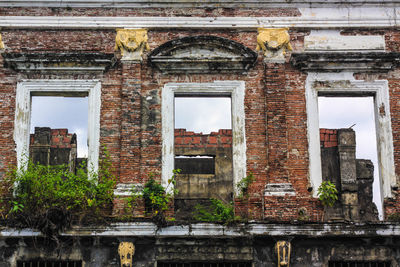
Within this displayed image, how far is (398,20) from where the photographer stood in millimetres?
12219

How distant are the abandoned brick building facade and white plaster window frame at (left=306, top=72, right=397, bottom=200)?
0.07ft

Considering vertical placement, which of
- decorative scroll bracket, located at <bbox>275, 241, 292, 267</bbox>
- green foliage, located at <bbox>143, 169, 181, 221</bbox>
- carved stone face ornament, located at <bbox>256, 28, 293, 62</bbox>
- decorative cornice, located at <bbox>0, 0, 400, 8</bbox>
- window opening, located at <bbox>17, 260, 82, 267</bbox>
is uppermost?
decorative cornice, located at <bbox>0, 0, 400, 8</bbox>

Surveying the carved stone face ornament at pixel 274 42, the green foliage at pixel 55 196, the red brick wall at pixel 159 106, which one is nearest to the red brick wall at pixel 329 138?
the red brick wall at pixel 159 106

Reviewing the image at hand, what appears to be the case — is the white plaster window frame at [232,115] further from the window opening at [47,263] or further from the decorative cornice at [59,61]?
the window opening at [47,263]

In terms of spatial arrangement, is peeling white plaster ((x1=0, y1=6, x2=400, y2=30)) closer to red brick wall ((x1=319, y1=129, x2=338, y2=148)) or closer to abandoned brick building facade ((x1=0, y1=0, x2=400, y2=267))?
abandoned brick building facade ((x1=0, y1=0, x2=400, y2=267))

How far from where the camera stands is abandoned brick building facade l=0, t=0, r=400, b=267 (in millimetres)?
10703

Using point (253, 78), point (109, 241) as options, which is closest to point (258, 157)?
point (253, 78)

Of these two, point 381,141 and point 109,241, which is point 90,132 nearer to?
point 109,241

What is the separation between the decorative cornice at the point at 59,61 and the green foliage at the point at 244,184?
335cm

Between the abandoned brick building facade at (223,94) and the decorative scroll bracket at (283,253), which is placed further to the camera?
the abandoned brick building facade at (223,94)

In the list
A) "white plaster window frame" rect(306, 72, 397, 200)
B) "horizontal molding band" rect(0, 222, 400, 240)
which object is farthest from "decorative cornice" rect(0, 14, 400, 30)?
"horizontal molding band" rect(0, 222, 400, 240)

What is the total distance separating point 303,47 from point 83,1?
4.40m

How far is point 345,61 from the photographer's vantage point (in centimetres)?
1183

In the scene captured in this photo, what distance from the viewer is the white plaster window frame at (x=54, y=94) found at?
37.4ft
